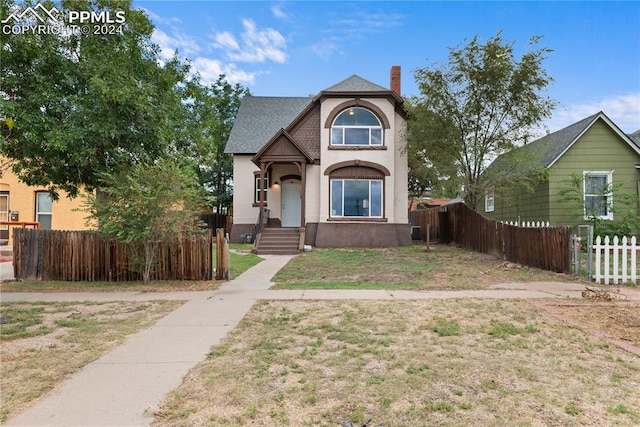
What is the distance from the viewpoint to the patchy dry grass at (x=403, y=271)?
9500mm

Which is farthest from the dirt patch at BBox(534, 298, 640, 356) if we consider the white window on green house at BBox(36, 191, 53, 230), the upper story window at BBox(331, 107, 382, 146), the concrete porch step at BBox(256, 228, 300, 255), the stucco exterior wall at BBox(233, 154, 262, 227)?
the white window on green house at BBox(36, 191, 53, 230)

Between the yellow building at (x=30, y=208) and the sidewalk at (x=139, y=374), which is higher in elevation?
the yellow building at (x=30, y=208)

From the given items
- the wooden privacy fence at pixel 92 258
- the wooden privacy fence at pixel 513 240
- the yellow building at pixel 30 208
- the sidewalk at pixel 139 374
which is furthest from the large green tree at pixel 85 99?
the yellow building at pixel 30 208

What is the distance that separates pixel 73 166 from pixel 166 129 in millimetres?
2791

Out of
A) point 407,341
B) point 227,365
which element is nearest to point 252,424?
point 227,365

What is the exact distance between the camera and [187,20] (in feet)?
44.4

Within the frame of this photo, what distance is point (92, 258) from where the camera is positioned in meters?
9.80

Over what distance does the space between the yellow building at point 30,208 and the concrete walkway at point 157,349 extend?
1497 cm

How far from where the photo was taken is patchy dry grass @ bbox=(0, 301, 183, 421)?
3.62m

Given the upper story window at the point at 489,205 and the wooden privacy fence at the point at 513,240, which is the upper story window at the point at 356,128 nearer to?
the wooden privacy fence at the point at 513,240

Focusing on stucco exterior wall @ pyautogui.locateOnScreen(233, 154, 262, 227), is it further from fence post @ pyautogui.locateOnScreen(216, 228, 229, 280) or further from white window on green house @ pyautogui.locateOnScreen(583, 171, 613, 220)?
white window on green house @ pyautogui.locateOnScreen(583, 171, 613, 220)

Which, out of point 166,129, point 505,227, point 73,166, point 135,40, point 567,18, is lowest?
Answer: point 505,227

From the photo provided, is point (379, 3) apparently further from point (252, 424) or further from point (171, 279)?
point (252, 424)

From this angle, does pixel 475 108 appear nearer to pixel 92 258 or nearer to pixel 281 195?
pixel 281 195
